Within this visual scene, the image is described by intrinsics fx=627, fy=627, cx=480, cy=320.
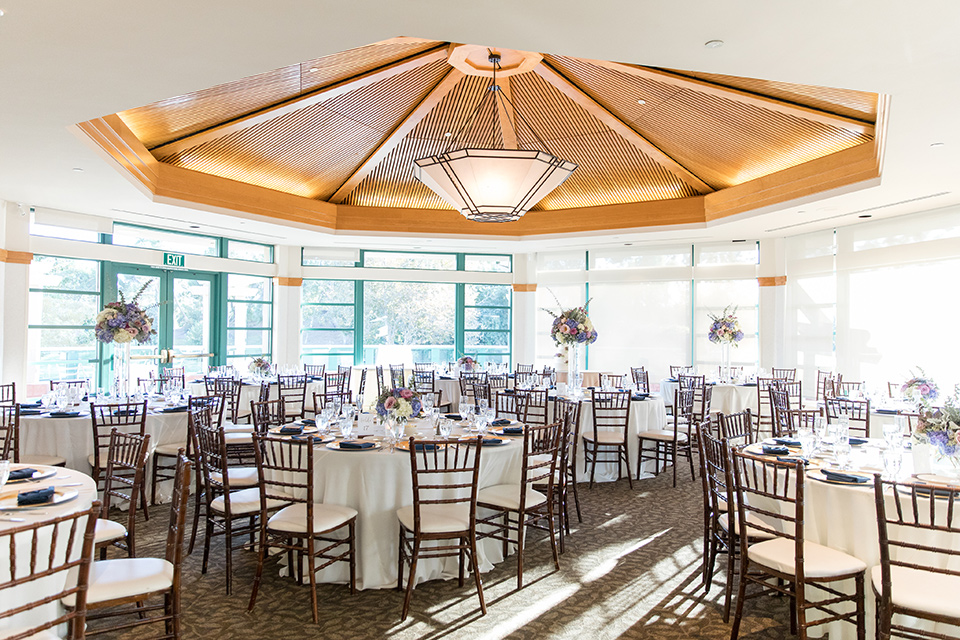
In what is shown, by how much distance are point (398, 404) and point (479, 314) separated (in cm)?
968

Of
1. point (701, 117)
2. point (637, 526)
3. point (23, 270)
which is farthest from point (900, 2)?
point (23, 270)

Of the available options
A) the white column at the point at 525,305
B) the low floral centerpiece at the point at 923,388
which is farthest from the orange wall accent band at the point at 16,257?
the low floral centerpiece at the point at 923,388

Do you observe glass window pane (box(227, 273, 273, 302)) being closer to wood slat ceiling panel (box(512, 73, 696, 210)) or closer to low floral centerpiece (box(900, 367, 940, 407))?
wood slat ceiling panel (box(512, 73, 696, 210))

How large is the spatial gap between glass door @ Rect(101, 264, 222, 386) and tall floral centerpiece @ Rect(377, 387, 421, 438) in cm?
725

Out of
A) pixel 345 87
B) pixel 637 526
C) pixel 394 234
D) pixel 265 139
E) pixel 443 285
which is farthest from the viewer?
pixel 443 285

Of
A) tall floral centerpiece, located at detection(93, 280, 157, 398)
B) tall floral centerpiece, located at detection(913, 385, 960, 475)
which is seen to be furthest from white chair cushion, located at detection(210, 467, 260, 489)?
tall floral centerpiece, located at detection(913, 385, 960, 475)

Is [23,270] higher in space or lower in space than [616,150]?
lower

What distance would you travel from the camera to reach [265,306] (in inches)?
516

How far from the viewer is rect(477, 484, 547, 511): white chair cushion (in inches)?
175

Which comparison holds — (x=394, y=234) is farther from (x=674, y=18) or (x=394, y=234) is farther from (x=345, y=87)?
(x=674, y=18)

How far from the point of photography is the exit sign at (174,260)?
11055 mm

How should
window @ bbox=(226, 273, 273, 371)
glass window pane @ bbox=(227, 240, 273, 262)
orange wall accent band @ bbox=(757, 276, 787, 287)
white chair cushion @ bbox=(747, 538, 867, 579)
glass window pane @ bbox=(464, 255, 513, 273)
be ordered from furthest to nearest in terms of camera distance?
glass window pane @ bbox=(464, 255, 513, 273)
window @ bbox=(226, 273, 273, 371)
glass window pane @ bbox=(227, 240, 273, 262)
orange wall accent band @ bbox=(757, 276, 787, 287)
white chair cushion @ bbox=(747, 538, 867, 579)

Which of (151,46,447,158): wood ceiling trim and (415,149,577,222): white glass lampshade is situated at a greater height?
(151,46,447,158): wood ceiling trim

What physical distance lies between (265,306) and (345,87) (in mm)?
6592
